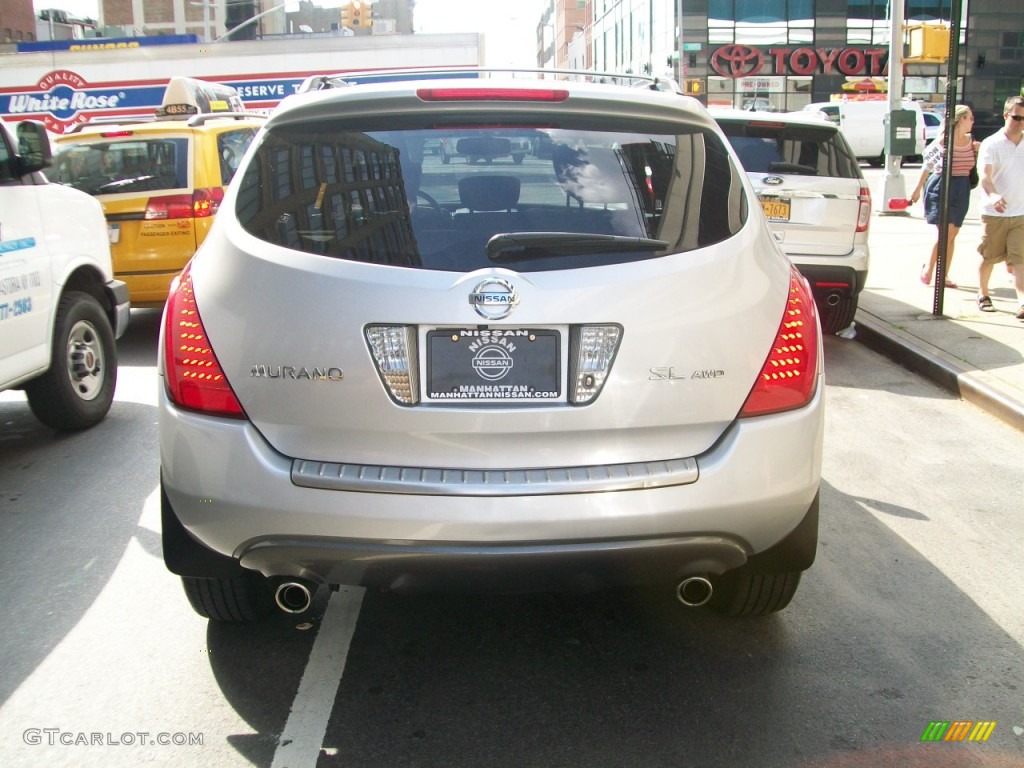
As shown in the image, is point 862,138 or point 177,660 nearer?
point 177,660

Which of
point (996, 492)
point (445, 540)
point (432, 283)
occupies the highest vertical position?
point (432, 283)

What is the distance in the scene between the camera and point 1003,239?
933 cm

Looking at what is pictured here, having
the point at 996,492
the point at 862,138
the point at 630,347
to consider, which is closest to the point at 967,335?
the point at 996,492

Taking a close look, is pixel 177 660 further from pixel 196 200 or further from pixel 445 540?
pixel 196 200

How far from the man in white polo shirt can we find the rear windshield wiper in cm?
714

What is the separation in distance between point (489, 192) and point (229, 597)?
5.08 feet

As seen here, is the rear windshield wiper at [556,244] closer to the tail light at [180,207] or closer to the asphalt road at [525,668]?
the asphalt road at [525,668]

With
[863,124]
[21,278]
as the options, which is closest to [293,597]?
[21,278]

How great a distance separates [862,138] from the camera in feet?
121

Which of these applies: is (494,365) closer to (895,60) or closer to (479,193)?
(479,193)

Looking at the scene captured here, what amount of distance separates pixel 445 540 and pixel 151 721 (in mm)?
1106

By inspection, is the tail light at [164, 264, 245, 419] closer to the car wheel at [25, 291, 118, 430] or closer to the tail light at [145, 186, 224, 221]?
the car wheel at [25, 291, 118, 430]

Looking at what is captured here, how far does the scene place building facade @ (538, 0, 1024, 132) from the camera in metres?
52.2

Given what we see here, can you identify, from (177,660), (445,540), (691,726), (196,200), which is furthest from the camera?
(196,200)
